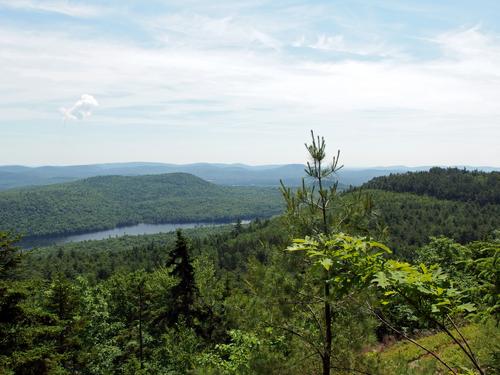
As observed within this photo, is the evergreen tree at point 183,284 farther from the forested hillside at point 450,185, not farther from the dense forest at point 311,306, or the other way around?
the forested hillside at point 450,185

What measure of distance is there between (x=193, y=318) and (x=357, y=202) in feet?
76.3

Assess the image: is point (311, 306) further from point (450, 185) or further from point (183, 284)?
point (450, 185)

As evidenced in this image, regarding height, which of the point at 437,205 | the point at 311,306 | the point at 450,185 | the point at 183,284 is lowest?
the point at 437,205

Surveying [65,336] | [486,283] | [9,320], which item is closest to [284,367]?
[486,283]

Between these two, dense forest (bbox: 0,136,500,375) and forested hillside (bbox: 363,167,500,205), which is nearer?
dense forest (bbox: 0,136,500,375)

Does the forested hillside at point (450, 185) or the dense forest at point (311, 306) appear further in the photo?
the forested hillside at point (450, 185)

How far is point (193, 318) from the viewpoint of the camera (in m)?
29.4

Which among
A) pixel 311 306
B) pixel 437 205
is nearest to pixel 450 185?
pixel 437 205

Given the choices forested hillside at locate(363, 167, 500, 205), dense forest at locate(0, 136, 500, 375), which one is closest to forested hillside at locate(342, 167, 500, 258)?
forested hillside at locate(363, 167, 500, 205)

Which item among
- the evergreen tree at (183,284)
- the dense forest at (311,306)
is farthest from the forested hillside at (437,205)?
the dense forest at (311,306)

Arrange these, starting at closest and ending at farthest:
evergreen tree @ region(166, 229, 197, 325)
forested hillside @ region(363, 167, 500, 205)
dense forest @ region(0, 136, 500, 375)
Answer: dense forest @ region(0, 136, 500, 375), evergreen tree @ region(166, 229, 197, 325), forested hillside @ region(363, 167, 500, 205)

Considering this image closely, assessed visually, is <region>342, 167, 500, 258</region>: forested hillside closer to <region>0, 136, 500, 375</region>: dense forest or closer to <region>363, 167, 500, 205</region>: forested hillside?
<region>363, 167, 500, 205</region>: forested hillside

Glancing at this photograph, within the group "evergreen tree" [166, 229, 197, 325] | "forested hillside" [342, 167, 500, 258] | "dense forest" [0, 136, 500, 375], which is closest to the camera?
"dense forest" [0, 136, 500, 375]

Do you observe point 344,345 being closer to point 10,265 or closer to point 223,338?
point 10,265
